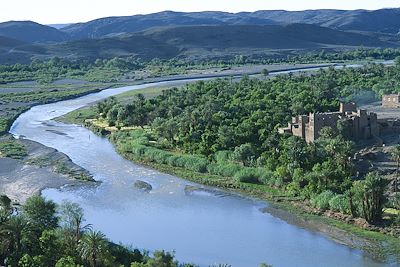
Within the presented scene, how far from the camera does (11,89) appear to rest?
103m

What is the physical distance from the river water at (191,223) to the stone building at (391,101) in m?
26.3

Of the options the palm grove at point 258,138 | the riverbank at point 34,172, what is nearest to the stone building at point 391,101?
the palm grove at point 258,138

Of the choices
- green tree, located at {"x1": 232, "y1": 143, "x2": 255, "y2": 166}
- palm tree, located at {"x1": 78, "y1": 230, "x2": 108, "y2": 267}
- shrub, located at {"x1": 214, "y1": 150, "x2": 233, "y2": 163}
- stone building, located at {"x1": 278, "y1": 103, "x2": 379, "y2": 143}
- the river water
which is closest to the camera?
palm tree, located at {"x1": 78, "y1": 230, "x2": 108, "y2": 267}

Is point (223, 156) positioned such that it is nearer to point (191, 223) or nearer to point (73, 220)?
point (191, 223)

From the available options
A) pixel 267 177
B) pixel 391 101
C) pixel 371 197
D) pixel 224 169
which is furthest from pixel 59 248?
pixel 391 101

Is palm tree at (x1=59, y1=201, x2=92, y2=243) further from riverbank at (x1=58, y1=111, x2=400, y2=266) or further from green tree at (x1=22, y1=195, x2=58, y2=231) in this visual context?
riverbank at (x1=58, y1=111, x2=400, y2=266)

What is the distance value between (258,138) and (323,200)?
1398 centimetres

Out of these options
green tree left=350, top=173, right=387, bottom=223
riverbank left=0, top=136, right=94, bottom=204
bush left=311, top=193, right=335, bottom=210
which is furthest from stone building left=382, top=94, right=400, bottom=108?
riverbank left=0, top=136, right=94, bottom=204

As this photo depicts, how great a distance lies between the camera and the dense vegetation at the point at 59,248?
84.2ft

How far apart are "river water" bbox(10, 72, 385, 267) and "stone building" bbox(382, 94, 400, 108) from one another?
86.4ft

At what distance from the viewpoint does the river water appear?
31266 mm

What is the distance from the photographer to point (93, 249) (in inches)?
1033

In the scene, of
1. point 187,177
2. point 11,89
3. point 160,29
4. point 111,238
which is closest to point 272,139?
point 187,177

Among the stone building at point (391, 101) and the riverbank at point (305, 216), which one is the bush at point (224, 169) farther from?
the stone building at point (391, 101)
